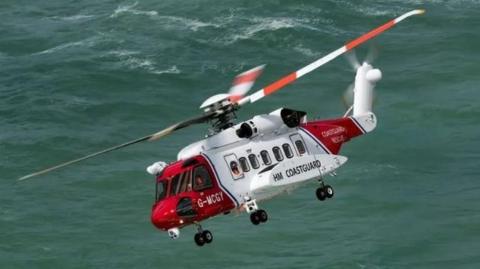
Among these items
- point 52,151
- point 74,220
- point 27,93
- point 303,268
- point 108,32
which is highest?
point 108,32

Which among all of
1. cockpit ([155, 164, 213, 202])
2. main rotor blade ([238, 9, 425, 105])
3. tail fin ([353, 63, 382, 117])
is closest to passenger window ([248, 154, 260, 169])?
cockpit ([155, 164, 213, 202])

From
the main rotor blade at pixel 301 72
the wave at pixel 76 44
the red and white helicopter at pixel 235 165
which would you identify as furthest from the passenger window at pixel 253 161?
the wave at pixel 76 44

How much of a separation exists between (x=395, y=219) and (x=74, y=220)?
119 ft

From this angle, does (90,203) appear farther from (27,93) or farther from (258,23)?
(258,23)

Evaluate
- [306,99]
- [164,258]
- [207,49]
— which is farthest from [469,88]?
[164,258]

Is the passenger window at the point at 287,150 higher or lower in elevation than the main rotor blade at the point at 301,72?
lower

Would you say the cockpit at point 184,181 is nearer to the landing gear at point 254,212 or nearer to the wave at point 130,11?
the landing gear at point 254,212

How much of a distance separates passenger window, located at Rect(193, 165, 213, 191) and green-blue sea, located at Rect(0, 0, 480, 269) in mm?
68115

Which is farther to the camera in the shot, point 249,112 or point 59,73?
point 59,73

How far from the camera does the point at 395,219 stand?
136 metres

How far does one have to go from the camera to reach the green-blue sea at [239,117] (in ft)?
433

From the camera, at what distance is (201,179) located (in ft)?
202

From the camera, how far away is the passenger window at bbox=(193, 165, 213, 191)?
202ft

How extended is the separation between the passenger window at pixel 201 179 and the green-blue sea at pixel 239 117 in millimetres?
68115
